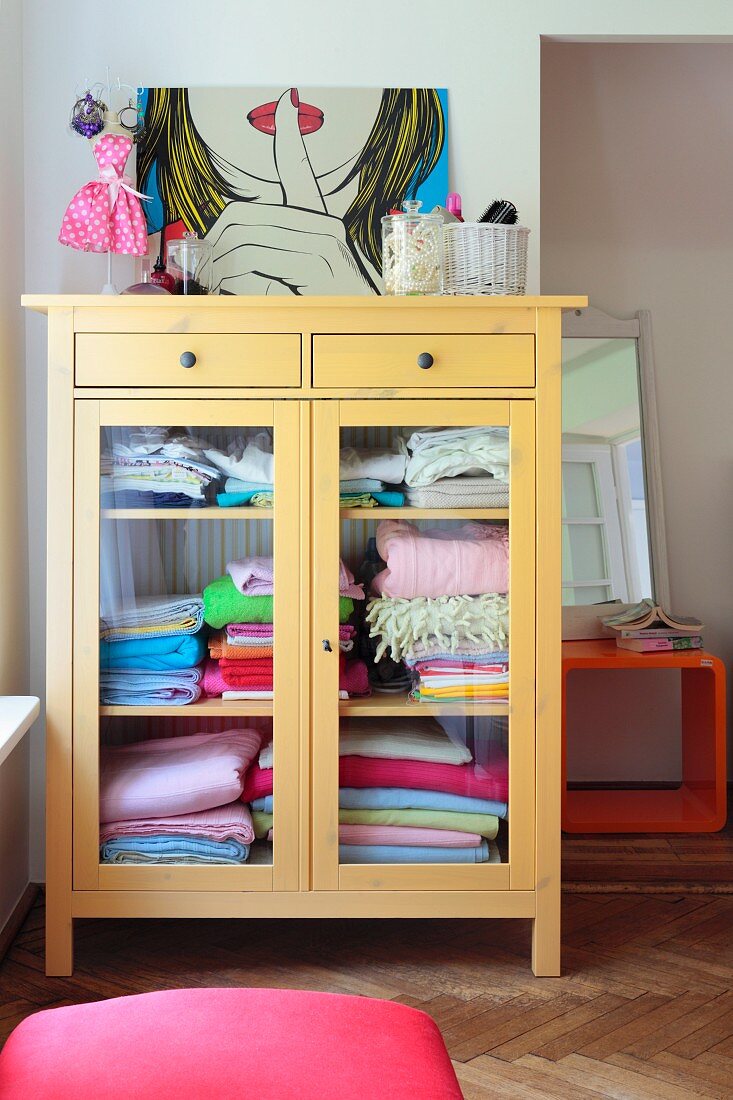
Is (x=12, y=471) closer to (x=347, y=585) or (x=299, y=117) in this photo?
(x=347, y=585)

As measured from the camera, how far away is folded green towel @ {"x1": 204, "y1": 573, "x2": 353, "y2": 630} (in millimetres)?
2078

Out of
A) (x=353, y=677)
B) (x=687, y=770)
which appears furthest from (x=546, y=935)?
(x=687, y=770)

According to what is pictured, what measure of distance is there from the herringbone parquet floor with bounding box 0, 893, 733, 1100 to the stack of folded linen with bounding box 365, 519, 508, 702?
605 mm

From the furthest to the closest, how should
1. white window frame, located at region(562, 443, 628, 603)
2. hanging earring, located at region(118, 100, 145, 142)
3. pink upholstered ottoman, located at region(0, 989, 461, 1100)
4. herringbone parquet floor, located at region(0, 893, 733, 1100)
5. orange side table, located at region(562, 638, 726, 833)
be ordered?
white window frame, located at region(562, 443, 628, 603)
orange side table, located at region(562, 638, 726, 833)
hanging earring, located at region(118, 100, 145, 142)
herringbone parquet floor, located at region(0, 893, 733, 1100)
pink upholstered ottoman, located at region(0, 989, 461, 1100)

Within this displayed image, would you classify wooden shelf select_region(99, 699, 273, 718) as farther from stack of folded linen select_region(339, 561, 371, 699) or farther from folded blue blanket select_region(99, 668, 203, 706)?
stack of folded linen select_region(339, 561, 371, 699)

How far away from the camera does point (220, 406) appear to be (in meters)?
2.04

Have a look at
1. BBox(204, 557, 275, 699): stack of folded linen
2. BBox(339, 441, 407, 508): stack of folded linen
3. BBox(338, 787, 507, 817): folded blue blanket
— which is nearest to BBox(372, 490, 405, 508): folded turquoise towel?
BBox(339, 441, 407, 508): stack of folded linen

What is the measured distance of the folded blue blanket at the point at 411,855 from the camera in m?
2.11

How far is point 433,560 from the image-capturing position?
6.86ft

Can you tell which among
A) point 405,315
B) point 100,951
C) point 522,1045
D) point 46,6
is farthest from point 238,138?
point 522,1045

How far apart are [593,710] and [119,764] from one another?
Answer: 5.86 ft

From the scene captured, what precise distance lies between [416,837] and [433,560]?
0.57 metres

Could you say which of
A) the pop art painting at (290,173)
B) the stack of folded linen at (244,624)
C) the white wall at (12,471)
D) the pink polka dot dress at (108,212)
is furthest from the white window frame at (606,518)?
the white wall at (12,471)

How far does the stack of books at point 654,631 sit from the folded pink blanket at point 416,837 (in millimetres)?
1098
